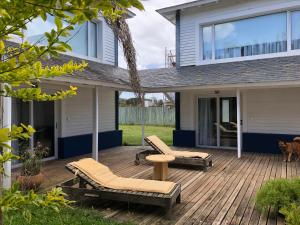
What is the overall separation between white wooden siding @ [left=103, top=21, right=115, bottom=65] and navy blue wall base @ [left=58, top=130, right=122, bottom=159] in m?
3.41

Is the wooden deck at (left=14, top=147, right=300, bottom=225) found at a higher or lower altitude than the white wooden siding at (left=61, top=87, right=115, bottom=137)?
lower

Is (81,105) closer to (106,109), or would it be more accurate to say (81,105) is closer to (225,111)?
(106,109)

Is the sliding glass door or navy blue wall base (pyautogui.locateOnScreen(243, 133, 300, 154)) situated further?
the sliding glass door

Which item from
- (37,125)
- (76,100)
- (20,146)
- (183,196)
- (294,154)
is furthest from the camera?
(76,100)

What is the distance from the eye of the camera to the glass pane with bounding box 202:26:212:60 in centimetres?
1321

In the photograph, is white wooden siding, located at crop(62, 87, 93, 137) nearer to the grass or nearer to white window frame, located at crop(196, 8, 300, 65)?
white window frame, located at crop(196, 8, 300, 65)

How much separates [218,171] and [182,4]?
825 centimetres

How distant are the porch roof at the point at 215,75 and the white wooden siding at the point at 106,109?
4.39ft

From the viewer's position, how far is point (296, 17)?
11.3 meters

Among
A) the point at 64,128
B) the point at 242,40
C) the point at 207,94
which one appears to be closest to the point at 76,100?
the point at 64,128

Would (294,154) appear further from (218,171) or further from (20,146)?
(20,146)

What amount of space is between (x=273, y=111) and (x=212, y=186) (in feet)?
19.8

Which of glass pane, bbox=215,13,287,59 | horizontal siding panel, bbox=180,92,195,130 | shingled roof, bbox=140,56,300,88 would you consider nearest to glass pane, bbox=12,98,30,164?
shingled roof, bbox=140,56,300,88

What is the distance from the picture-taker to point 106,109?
13.0 metres
